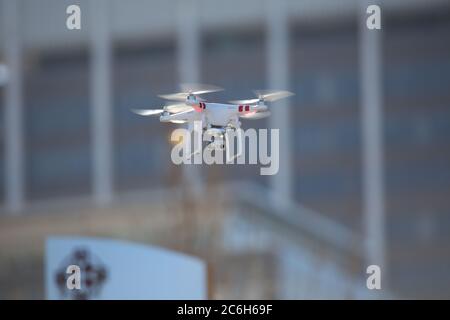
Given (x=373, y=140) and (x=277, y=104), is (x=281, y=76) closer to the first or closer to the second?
(x=277, y=104)

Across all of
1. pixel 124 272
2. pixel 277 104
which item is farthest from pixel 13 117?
pixel 124 272

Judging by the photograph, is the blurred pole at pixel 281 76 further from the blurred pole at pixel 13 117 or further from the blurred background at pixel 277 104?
the blurred pole at pixel 13 117

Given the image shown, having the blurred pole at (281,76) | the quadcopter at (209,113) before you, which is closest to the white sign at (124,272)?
the quadcopter at (209,113)

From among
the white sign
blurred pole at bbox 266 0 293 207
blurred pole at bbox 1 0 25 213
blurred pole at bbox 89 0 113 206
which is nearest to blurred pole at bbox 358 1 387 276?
blurred pole at bbox 266 0 293 207

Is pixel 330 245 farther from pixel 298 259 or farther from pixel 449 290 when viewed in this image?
pixel 449 290

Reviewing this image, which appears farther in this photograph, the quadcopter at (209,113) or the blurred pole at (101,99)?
the blurred pole at (101,99)
